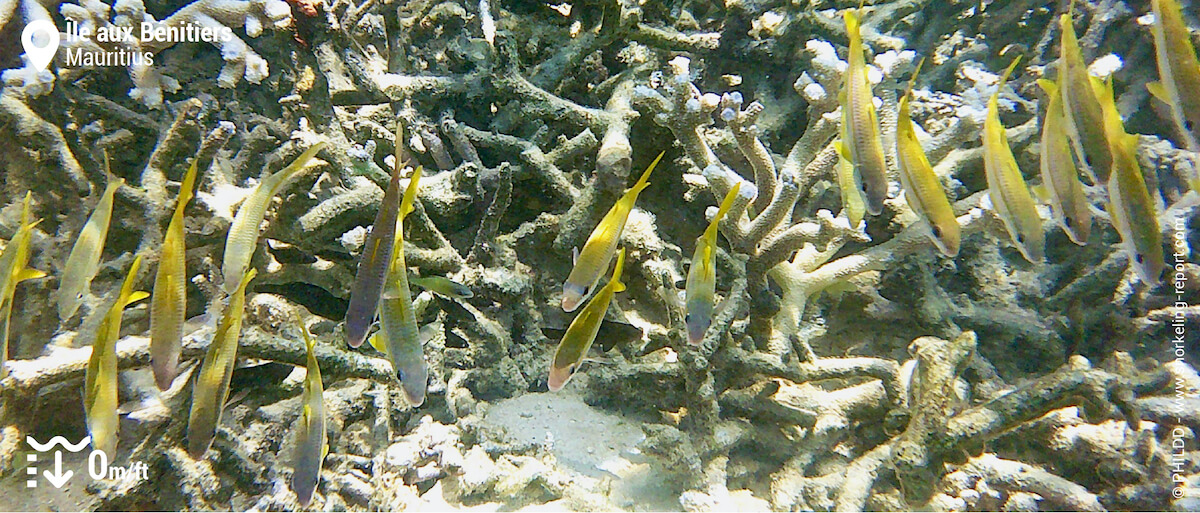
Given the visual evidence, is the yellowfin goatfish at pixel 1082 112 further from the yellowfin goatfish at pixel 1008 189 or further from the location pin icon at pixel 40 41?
the location pin icon at pixel 40 41

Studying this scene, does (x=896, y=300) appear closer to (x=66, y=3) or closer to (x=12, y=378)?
(x=12, y=378)

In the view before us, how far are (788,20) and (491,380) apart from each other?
3.10 meters

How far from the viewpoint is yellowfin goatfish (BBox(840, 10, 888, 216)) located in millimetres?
1521

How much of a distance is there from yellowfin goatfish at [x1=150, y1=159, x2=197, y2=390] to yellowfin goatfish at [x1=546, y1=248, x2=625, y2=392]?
105cm

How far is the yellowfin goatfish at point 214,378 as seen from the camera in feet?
4.78

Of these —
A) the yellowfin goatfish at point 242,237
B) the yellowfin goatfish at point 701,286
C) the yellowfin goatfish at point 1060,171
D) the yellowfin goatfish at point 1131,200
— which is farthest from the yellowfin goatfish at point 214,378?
the yellowfin goatfish at point 1131,200

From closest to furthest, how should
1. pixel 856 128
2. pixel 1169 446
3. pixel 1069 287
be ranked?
pixel 856 128 → pixel 1169 446 → pixel 1069 287

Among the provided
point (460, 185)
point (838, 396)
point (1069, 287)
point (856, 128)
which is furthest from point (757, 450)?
point (1069, 287)

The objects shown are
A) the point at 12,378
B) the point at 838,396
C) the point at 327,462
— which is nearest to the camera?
the point at 12,378

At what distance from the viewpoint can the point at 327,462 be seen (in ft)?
6.46

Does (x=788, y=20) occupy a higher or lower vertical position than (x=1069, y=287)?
higher

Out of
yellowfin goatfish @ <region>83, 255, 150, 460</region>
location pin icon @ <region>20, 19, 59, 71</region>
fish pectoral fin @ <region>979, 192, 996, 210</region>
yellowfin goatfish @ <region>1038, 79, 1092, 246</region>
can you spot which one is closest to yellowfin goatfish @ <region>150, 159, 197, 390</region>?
yellowfin goatfish @ <region>83, 255, 150, 460</region>

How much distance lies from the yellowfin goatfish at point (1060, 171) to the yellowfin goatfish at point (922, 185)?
0.38 metres

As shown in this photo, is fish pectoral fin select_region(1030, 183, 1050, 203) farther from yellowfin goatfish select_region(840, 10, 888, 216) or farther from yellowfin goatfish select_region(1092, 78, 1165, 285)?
yellowfin goatfish select_region(840, 10, 888, 216)
